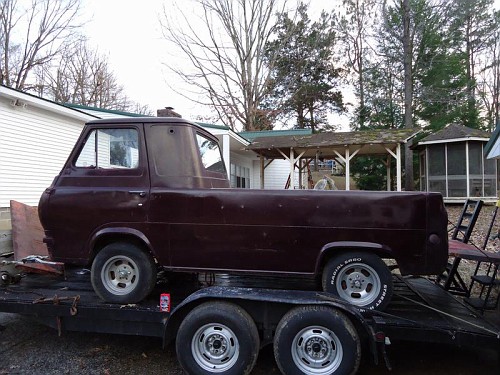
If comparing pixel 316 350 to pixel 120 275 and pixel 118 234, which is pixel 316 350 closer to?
pixel 120 275

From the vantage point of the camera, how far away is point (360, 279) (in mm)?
3564

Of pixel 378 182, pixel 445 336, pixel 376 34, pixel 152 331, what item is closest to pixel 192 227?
pixel 152 331

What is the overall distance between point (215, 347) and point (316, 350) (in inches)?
35.8

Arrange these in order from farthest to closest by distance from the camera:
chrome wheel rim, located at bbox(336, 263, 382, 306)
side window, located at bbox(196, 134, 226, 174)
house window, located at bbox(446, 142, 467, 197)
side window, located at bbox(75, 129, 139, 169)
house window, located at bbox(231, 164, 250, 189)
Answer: house window, located at bbox(231, 164, 250, 189)
house window, located at bbox(446, 142, 467, 197)
side window, located at bbox(196, 134, 226, 174)
side window, located at bbox(75, 129, 139, 169)
chrome wheel rim, located at bbox(336, 263, 382, 306)

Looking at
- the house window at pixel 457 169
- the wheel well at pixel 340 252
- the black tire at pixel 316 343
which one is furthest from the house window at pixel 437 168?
the black tire at pixel 316 343

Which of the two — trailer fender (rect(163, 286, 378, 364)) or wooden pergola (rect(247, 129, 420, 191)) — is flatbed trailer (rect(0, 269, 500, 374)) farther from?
wooden pergola (rect(247, 129, 420, 191))

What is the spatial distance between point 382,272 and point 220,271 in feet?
5.03

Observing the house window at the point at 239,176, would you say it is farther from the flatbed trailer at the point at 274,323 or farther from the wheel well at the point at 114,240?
the flatbed trailer at the point at 274,323

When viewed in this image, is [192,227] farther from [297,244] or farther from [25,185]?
[25,185]

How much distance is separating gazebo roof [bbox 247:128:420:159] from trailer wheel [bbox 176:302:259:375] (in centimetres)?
1194

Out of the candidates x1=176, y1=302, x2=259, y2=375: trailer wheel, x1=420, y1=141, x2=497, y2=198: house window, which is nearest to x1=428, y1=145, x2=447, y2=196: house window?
x1=420, y1=141, x2=497, y2=198: house window

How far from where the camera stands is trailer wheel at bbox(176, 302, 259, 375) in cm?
332

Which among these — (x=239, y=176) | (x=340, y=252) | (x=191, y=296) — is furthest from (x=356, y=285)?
(x=239, y=176)

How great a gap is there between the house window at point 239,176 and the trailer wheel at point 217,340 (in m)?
14.9
